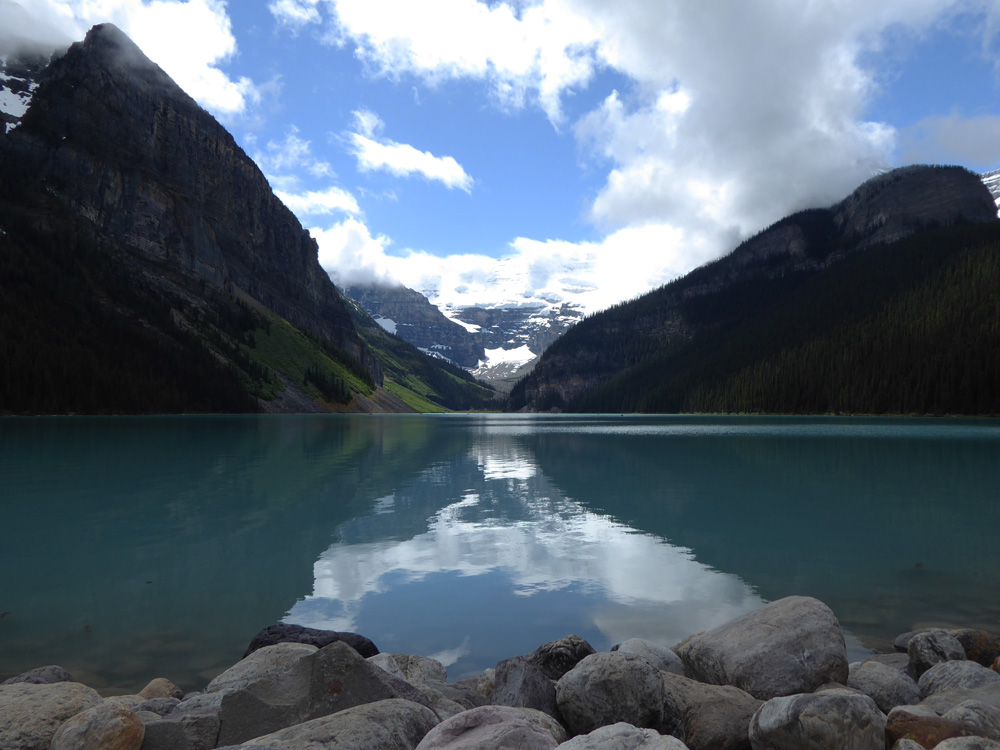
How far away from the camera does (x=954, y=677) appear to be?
7.83 m

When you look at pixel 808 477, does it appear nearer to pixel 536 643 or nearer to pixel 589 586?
pixel 589 586

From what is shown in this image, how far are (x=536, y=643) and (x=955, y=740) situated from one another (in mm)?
6862

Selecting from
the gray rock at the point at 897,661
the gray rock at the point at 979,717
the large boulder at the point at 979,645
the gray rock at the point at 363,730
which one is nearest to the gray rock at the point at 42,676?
the gray rock at the point at 363,730

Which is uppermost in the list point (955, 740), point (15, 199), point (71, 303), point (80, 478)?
point (15, 199)

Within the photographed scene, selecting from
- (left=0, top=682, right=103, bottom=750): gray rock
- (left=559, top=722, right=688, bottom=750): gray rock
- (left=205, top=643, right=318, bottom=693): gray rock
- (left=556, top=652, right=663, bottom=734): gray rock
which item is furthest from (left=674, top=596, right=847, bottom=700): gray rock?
(left=0, top=682, right=103, bottom=750): gray rock

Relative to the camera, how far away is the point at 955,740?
526 centimetres

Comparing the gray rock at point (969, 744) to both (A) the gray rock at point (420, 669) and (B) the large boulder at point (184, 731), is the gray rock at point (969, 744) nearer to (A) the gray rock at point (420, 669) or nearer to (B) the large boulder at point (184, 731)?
(A) the gray rock at point (420, 669)

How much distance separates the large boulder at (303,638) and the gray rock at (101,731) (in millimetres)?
3316

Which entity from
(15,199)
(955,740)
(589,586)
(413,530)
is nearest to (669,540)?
(589,586)

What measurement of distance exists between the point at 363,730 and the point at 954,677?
8.14 m

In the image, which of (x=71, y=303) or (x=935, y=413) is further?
(x=71, y=303)

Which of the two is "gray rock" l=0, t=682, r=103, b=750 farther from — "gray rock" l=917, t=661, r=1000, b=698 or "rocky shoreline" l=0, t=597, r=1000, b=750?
"gray rock" l=917, t=661, r=1000, b=698

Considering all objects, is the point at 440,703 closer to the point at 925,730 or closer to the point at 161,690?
the point at 161,690

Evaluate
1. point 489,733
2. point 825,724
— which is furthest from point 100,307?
point 825,724
